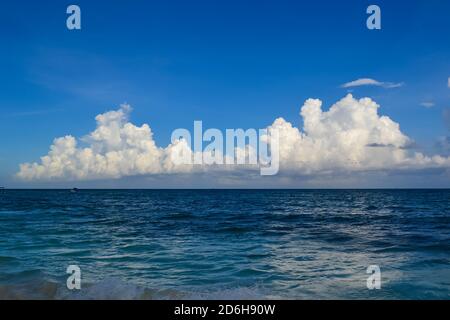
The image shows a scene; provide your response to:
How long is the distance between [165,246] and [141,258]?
4324mm

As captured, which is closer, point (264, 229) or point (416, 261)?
point (416, 261)

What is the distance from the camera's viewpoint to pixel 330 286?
51.9 feet

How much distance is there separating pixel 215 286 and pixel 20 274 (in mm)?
8545

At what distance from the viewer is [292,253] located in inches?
915

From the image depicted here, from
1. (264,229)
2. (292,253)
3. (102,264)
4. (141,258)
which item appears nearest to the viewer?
(102,264)

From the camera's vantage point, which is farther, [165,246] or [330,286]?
[165,246]

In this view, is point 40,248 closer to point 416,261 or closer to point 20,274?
point 20,274

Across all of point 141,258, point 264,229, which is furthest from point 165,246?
point 264,229

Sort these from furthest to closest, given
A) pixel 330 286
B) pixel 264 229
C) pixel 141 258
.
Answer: pixel 264 229, pixel 141 258, pixel 330 286
